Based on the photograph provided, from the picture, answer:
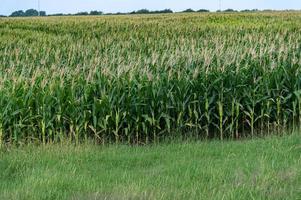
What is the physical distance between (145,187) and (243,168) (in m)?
1.32

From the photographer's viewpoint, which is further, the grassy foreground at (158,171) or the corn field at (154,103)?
the corn field at (154,103)

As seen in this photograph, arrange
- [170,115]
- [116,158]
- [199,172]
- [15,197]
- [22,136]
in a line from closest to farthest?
[15,197] < [199,172] < [116,158] < [22,136] < [170,115]

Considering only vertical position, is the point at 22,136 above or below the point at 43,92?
below

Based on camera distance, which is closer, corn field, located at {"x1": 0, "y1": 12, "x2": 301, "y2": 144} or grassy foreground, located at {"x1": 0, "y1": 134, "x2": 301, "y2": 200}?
grassy foreground, located at {"x1": 0, "y1": 134, "x2": 301, "y2": 200}

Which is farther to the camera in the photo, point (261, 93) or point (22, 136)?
point (261, 93)

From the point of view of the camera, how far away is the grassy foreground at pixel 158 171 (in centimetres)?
552

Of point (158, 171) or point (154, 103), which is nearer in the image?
point (158, 171)

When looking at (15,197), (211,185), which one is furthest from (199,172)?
(15,197)

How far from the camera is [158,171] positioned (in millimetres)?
6426

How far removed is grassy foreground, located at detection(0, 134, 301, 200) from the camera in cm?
552

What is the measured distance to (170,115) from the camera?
376 inches

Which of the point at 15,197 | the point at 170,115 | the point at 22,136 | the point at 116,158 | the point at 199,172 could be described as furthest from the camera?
the point at 170,115

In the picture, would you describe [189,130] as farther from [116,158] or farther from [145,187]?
[145,187]

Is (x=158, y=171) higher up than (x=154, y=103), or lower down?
lower down
